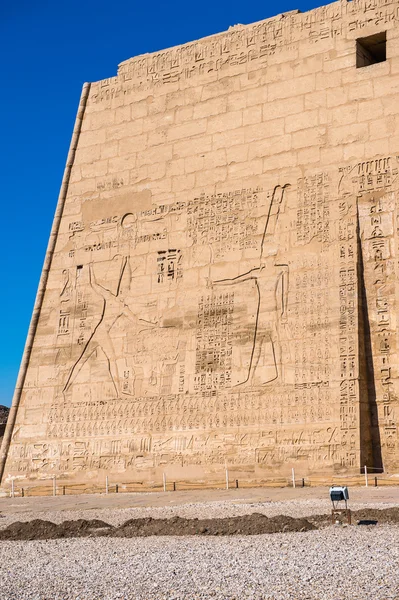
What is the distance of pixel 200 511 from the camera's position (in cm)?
787

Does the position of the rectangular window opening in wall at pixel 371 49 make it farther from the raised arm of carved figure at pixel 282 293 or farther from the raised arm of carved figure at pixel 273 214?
the raised arm of carved figure at pixel 282 293

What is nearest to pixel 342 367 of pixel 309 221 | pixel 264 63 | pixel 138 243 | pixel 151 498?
pixel 309 221

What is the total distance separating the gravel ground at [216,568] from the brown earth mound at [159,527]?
262 mm

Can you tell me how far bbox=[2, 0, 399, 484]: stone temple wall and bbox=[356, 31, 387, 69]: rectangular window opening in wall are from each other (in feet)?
0.36

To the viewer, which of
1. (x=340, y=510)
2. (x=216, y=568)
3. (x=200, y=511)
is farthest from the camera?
(x=200, y=511)

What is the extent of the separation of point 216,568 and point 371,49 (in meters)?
8.76

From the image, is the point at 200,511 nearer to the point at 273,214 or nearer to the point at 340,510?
the point at 340,510

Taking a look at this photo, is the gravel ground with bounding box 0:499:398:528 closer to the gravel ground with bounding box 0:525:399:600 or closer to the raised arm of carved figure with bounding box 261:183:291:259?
the gravel ground with bounding box 0:525:399:600

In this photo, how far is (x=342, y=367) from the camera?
10344 millimetres

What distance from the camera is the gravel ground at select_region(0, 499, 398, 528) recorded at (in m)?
7.36

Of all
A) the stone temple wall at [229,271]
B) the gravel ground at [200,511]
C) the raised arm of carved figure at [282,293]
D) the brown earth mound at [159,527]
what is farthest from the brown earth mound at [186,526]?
the raised arm of carved figure at [282,293]

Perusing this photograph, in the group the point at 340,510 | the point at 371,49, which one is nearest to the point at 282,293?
A: the point at 371,49

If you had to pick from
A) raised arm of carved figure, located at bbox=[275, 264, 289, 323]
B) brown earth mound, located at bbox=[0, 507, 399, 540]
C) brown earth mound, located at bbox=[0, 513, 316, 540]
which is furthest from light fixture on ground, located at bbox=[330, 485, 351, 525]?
raised arm of carved figure, located at bbox=[275, 264, 289, 323]

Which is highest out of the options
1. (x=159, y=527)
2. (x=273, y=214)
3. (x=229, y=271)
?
(x=273, y=214)
